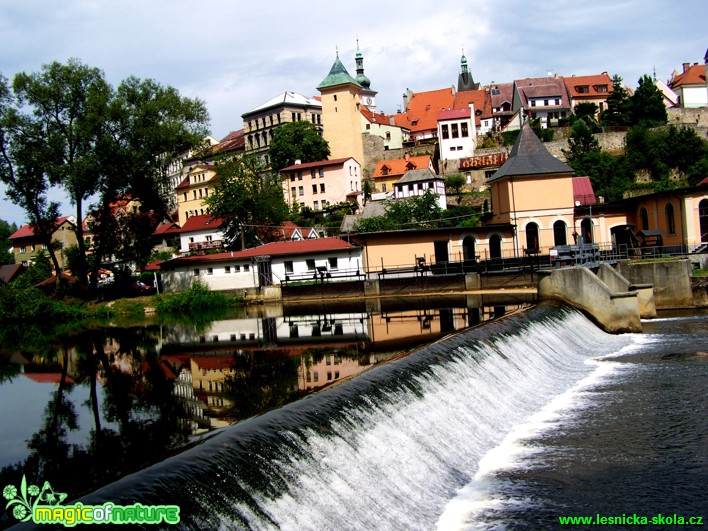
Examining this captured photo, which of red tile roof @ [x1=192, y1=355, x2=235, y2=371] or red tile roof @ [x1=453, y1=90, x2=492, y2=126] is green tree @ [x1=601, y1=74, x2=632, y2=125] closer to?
red tile roof @ [x1=453, y1=90, x2=492, y2=126]

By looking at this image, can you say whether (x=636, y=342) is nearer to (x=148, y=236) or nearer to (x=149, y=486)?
(x=149, y=486)

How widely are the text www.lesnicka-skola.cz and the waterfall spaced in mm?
1848

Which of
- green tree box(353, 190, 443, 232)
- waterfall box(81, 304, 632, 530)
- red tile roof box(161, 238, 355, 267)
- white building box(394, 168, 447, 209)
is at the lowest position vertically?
waterfall box(81, 304, 632, 530)

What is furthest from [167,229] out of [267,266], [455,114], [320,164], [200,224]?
[267,266]

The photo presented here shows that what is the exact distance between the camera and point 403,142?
9338 cm

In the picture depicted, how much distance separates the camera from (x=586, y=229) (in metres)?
47.0

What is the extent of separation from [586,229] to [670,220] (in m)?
6.95

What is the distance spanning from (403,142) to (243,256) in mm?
48908

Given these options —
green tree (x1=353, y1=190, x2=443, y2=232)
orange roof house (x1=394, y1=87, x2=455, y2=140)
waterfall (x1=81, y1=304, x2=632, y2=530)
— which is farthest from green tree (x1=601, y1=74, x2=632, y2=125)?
waterfall (x1=81, y1=304, x2=632, y2=530)

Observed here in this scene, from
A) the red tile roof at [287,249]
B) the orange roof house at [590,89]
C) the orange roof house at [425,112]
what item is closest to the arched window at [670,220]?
the red tile roof at [287,249]

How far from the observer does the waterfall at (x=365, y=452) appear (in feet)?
26.1

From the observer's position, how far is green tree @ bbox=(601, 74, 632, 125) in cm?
7912

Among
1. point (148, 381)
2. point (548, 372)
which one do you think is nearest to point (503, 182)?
point (548, 372)

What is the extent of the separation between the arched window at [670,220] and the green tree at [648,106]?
1524 inches
